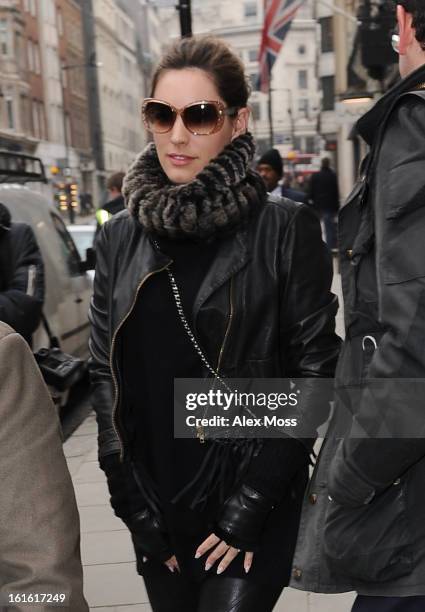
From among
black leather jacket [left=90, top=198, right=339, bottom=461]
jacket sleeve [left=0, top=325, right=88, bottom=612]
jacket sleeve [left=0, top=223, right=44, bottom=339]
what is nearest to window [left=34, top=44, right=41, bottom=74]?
jacket sleeve [left=0, top=223, right=44, bottom=339]

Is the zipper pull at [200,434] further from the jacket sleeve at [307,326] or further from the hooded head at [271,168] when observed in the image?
the hooded head at [271,168]

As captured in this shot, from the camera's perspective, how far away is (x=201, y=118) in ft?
7.57

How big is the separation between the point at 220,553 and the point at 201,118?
42.2 inches

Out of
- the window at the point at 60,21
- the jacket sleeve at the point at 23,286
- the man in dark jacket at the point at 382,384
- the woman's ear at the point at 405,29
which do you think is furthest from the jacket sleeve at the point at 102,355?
the window at the point at 60,21

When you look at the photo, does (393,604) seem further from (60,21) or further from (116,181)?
(60,21)

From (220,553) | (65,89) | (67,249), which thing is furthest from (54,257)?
(65,89)

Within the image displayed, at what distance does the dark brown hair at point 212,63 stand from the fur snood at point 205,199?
14cm

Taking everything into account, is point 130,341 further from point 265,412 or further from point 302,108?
point 302,108

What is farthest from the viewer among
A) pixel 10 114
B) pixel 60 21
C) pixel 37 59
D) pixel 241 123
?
pixel 60 21

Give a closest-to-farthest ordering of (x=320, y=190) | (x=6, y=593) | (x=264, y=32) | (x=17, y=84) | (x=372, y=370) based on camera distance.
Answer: (x=6, y=593) → (x=372, y=370) → (x=264, y=32) → (x=320, y=190) → (x=17, y=84)

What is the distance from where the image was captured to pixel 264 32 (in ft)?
53.5

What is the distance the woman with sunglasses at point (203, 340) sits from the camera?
222 centimetres

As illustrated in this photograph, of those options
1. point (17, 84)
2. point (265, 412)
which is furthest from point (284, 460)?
point (17, 84)

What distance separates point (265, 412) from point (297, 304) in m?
0.28
